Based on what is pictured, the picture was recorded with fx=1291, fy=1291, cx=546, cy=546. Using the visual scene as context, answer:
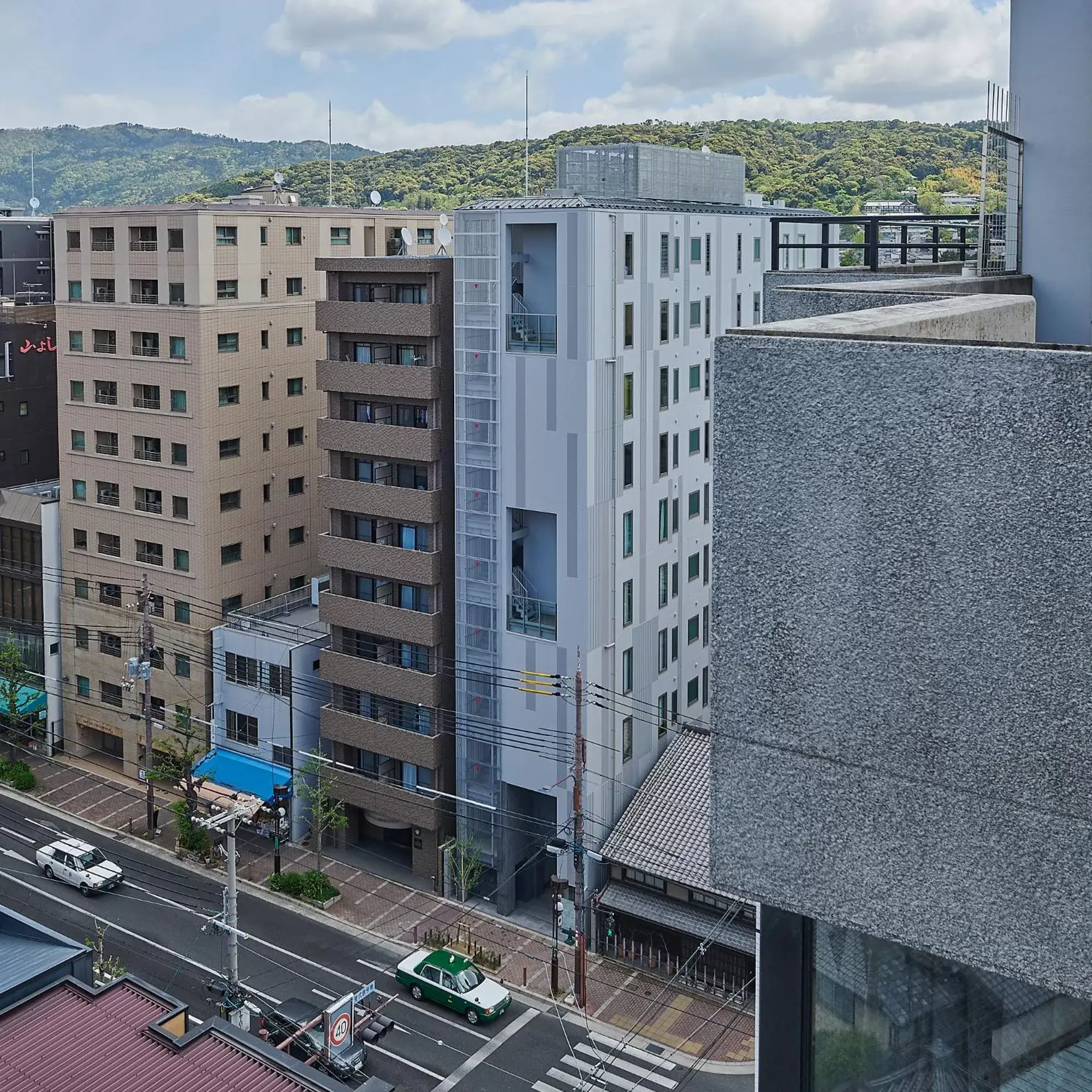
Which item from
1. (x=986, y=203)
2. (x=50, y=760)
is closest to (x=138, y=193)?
(x=50, y=760)

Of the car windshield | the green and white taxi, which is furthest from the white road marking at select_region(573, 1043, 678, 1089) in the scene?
the car windshield

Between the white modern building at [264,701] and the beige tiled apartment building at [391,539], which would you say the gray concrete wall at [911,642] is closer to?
the beige tiled apartment building at [391,539]

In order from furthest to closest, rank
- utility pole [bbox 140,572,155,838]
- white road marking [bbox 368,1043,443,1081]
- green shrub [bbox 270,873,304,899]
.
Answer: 1. utility pole [bbox 140,572,155,838]
2. green shrub [bbox 270,873,304,899]
3. white road marking [bbox 368,1043,443,1081]

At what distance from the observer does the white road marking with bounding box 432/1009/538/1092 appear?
36844mm

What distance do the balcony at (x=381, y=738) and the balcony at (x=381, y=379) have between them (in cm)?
1225

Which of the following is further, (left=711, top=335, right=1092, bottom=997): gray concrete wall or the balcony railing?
the balcony railing

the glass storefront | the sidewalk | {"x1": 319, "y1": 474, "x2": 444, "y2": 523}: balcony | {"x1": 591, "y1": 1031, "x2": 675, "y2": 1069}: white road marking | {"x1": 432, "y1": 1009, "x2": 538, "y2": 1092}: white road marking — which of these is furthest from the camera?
{"x1": 319, "y1": 474, "x2": 444, "y2": 523}: balcony

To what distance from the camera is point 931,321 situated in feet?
31.8

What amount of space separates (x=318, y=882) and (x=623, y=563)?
16.3 m

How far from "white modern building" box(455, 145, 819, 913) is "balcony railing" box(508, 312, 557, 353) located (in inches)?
2.1

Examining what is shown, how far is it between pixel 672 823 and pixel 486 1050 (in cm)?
1049

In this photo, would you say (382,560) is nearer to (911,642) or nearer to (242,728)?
(242,728)

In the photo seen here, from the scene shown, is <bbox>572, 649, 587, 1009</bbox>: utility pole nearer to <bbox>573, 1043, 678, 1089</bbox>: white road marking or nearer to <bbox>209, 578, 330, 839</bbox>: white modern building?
<bbox>573, 1043, 678, 1089</bbox>: white road marking

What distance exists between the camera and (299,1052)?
124 feet
